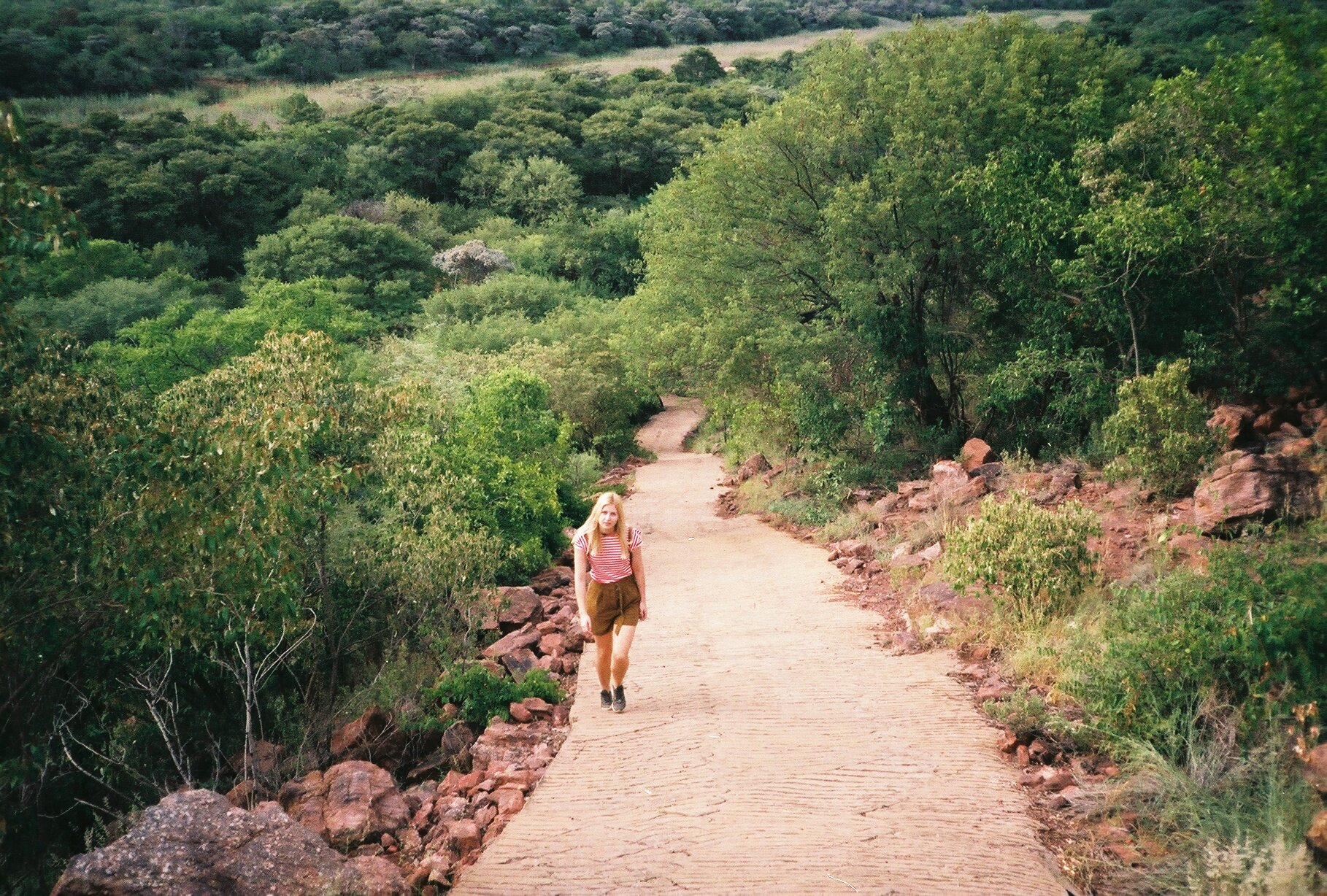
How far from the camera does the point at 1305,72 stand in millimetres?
11078

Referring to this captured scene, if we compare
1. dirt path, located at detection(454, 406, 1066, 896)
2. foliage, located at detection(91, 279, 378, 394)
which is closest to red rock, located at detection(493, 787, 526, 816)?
dirt path, located at detection(454, 406, 1066, 896)

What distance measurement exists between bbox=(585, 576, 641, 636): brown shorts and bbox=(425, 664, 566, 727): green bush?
5.37ft

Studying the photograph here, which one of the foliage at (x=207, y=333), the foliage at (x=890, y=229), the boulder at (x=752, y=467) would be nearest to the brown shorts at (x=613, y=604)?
the foliage at (x=890, y=229)

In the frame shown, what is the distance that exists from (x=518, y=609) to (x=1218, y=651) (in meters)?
7.79

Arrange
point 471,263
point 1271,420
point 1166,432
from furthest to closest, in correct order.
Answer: point 471,263 → point 1271,420 → point 1166,432

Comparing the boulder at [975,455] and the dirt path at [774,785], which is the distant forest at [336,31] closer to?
the boulder at [975,455]

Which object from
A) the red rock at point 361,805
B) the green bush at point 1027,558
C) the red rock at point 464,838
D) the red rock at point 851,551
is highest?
the green bush at point 1027,558

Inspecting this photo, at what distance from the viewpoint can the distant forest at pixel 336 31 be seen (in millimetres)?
60219

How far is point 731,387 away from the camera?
19719 millimetres

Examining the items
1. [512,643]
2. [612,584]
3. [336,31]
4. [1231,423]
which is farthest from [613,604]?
[336,31]

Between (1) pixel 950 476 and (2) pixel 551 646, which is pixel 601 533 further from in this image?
(1) pixel 950 476

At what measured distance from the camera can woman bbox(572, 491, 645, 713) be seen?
7305 mm

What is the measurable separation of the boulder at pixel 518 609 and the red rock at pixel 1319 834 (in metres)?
8.06

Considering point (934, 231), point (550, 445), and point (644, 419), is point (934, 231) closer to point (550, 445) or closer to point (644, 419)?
point (550, 445)
